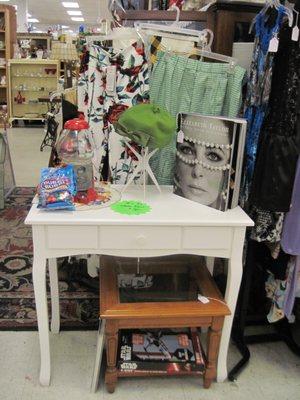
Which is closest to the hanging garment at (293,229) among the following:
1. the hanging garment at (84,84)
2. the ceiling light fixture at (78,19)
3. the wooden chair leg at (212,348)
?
the wooden chair leg at (212,348)

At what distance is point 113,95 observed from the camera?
1.92 meters

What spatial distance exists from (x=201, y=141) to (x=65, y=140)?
568 millimetres

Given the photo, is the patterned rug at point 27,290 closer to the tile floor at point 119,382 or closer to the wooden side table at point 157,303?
the tile floor at point 119,382

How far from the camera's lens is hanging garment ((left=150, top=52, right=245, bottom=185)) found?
1.76 meters

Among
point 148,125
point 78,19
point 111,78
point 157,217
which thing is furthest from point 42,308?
point 78,19

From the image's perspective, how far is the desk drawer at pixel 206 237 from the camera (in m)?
1.52

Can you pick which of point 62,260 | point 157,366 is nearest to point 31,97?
point 62,260

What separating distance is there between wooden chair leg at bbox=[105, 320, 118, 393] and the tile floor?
0.19ft

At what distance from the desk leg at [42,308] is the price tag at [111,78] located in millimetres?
845

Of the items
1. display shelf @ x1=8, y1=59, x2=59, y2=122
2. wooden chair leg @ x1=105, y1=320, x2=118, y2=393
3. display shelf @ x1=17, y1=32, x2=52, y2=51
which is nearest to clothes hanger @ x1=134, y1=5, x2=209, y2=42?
wooden chair leg @ x1=105, y1=320, x2=118, y2=393

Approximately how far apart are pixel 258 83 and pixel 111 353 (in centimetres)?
120

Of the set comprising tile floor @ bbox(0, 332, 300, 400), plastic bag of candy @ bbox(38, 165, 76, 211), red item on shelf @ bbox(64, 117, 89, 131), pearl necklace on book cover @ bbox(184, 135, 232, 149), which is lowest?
tile floor @ bbox(0, 332, 300, 400)

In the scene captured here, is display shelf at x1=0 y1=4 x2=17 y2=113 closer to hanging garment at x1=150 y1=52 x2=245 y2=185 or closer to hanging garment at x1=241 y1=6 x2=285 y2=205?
hanging garment at x1=150 y1=52 x2=245 y2=185

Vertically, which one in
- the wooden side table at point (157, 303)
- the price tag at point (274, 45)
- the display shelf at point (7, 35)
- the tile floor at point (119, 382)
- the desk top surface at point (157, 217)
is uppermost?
the display shelf at point (7, 35)
